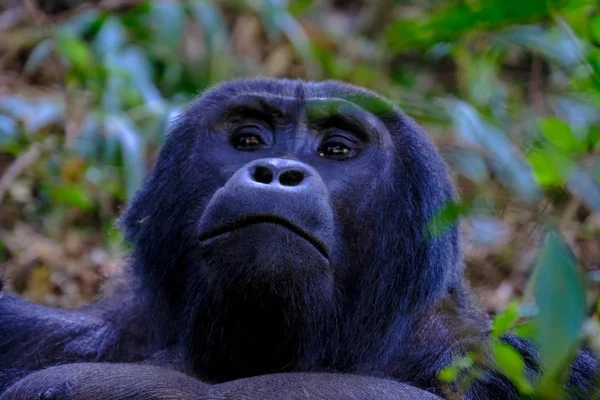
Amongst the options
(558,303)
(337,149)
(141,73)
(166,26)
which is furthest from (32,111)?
(558,303)

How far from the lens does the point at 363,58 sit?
817 cm

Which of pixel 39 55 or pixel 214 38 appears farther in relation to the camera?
pixel 214 38

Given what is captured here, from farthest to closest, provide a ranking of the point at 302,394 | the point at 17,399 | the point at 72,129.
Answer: the point at 72,129 → the point at 17,399 → the point at 302,394

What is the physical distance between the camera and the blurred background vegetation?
15.4 ft

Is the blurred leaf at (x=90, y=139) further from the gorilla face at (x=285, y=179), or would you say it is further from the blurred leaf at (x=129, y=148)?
the gorilla face at (x=285, y=179)

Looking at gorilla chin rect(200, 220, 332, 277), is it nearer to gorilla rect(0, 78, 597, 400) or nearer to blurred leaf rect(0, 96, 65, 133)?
gorilla rect(0, 78, 597, 400)

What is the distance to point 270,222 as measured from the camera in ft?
9.37

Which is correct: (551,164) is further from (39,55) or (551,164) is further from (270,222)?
(39,55)

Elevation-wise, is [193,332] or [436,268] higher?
[436,268]

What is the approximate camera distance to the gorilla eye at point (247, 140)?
3361 millimetres

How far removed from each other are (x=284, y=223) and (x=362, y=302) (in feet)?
1.74

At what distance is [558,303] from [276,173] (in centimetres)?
168

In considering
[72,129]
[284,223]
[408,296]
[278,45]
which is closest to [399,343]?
[408,296]

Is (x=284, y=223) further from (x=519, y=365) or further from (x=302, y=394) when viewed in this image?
(x=519, y=365)
